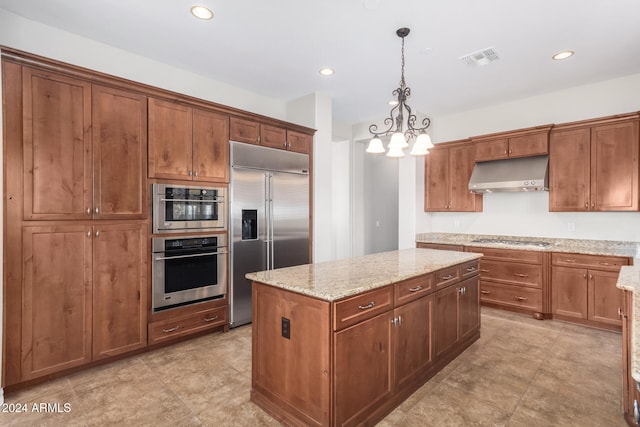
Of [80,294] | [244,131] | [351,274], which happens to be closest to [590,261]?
[351,274]

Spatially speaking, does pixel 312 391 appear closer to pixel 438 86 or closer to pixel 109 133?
pixel 109 133

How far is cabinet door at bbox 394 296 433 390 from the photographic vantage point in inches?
85.8

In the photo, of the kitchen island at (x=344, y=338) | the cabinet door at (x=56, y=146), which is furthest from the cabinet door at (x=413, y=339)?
the cabinet door at (x=56, y=146)

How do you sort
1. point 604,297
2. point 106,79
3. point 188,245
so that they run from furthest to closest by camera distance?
point 604,297 < point 188,245 < point 106,79

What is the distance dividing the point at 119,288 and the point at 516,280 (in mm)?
4494

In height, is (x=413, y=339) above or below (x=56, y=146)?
below

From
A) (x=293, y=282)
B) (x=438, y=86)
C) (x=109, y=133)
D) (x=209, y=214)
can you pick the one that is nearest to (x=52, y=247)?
(x=109, y=133)

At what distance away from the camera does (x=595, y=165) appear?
3.84 metres

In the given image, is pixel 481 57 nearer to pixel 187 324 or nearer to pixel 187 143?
pixel 187 143

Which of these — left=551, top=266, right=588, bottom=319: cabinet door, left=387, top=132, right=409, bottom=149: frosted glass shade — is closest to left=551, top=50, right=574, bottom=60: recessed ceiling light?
left=387, top=132, right=409, bottom=149: frosted glass shade

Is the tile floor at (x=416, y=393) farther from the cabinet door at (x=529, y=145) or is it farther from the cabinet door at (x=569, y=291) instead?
the cabinet door at (x=529, y=145)

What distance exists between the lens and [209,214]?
3.38 m

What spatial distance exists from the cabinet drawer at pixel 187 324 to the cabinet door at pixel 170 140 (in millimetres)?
1397

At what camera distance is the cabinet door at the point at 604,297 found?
3.56 meters
